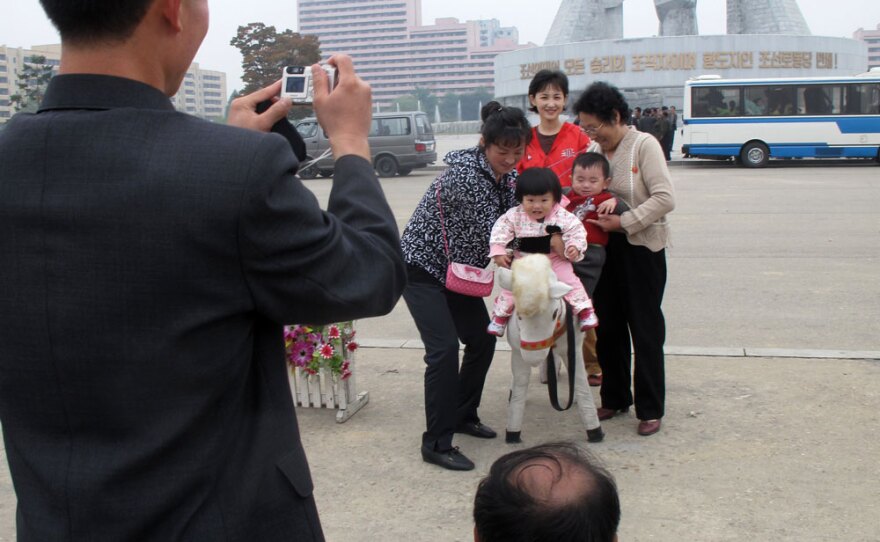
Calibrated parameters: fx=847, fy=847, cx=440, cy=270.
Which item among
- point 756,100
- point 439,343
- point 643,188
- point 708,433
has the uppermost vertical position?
point 756,100

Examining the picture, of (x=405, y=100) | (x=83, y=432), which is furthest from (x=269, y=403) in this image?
(x=405, y=100)

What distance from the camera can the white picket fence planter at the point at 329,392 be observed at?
15.8 ft

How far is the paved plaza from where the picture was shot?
11.5 ft

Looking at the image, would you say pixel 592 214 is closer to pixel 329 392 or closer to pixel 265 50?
pixel 329 392

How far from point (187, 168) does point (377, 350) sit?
4948mm

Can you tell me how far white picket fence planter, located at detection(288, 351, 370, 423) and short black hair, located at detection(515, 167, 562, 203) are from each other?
1.48 m

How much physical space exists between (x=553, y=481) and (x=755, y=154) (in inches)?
924

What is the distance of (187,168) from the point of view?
1.21 metres

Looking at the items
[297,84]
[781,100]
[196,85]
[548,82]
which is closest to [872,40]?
[196,85]

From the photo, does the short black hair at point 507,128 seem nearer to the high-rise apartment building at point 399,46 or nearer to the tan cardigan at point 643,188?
the tan cardigan at point 643,188

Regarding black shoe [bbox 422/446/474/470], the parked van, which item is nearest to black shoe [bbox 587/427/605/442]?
black shoe [bbox 422/446/474/470]

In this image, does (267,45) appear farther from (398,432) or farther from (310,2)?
(310,2)

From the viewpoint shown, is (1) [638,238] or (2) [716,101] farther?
(2) [716,101]

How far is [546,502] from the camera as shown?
1.41 metres
